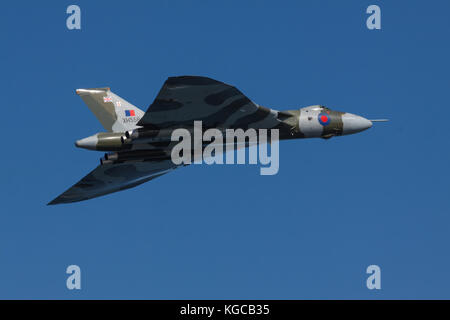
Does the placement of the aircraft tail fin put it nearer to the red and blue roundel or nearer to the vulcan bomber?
the vulcan bomber

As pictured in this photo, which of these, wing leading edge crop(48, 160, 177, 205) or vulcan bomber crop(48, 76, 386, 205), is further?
wing leading edge crop(48, 160, 177, 205)

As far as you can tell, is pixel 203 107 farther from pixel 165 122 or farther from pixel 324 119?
pixel 324 119

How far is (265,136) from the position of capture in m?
34.6

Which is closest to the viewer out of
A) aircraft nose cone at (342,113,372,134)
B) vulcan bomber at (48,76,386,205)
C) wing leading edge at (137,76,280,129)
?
wing leading edge at (137,76,280,129)

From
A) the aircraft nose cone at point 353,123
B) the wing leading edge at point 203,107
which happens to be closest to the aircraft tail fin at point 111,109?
the wing leading edge at point 203,107

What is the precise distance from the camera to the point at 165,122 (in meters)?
32.6

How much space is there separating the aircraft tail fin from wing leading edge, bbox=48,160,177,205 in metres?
1.98

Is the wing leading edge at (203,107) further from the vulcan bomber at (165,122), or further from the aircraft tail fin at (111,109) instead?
the aircraft tail fin at (111,109)

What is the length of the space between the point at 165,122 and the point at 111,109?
4.34 metres

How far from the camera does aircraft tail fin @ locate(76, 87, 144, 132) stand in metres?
35.3

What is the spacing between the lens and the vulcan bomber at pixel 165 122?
31203mm

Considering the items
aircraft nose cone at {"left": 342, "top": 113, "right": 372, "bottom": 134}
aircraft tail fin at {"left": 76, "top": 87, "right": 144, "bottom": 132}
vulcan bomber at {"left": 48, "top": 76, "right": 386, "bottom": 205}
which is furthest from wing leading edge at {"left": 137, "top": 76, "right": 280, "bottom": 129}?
aircraft nose cone at {"left": 342, "top": 113, "right": 372, "bottom": 134}

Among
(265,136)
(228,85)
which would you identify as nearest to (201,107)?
(228,85)

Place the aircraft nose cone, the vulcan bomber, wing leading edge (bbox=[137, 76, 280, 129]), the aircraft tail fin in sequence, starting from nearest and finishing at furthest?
wing leading edge (bbox=[137, 76, 280, 129]), the vulcan bomber, the aircraft tail fin, the aircraft nose cone
